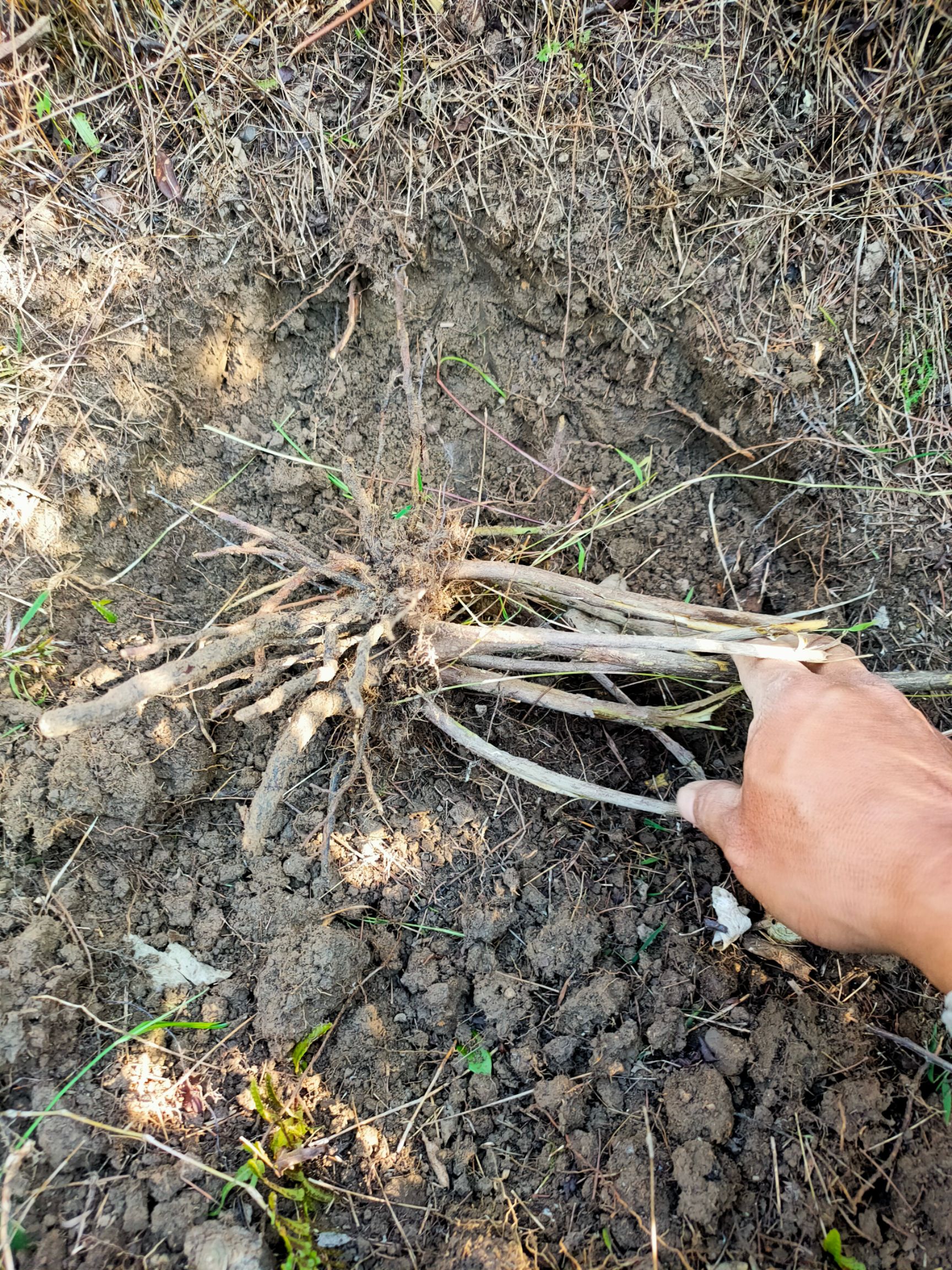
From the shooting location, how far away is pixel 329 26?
5.64 feet

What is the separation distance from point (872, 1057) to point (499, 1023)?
0.84 metres

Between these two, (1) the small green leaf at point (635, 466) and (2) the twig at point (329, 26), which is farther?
(1) the small green leaf at point (635, 466)

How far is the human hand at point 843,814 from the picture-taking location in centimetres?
127

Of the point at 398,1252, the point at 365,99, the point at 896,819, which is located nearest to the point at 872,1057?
the point at 896,819

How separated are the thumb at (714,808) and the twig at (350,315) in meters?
1.49

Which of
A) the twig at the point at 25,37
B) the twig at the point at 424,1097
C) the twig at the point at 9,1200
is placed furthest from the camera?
the twig at the point at 25,37

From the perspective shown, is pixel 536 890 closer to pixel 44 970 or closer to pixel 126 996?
pixel 126 996

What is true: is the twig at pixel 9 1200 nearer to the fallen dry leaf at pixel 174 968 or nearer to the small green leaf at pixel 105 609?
the fallen dry leaf at pixel 174 968

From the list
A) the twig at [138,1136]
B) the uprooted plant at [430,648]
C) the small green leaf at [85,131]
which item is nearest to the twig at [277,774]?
the uprooted plant at [430,648]

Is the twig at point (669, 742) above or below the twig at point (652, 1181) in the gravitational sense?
above

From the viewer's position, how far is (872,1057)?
155cm

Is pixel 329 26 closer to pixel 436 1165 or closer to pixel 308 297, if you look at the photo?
pixel 308 297

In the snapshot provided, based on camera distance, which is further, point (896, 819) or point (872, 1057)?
point (872, 1057)

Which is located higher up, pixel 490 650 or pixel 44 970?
pixel 490 650
